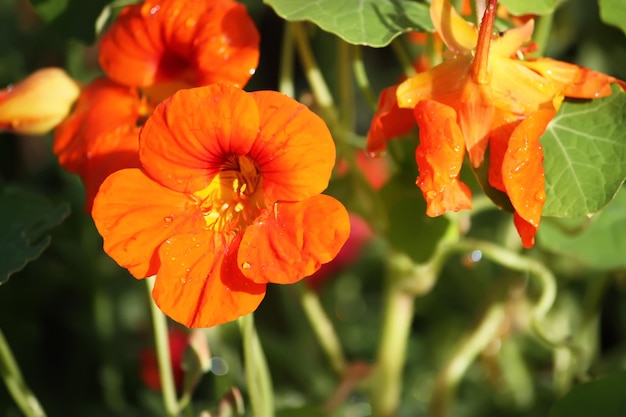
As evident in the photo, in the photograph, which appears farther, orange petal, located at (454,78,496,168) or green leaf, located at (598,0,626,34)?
green leaf, located at (598,0,626,34)

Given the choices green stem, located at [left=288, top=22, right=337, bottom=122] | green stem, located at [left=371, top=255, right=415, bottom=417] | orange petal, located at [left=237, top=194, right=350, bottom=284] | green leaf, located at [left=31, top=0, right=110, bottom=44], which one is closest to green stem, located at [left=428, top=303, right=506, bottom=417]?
green stem, located at [left=371, top=255, right=415, bottom=417]

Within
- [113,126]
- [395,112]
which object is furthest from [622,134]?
[113,126]

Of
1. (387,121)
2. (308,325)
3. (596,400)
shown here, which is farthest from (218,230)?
(308,325)

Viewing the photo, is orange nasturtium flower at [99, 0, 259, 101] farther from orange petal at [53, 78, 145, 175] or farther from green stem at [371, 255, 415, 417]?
green stem at [371, 255, 415, 417]

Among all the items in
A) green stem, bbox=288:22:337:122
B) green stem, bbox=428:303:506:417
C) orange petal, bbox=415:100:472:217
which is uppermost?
orange petal, bbox=415:100:472:217

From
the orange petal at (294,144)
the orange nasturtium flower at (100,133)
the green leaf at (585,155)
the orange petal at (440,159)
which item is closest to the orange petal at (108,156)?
the orange nasturtium flower at (100,133)

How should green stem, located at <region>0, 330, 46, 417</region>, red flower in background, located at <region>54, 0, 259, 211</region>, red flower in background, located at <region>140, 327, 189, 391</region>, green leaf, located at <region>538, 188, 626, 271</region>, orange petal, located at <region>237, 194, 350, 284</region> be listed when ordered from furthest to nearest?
red flower in background, located at <region>140, 327, 189, 391</region>, green leaf, located at <region>538, 188, 626, 271</region>, green stem, located at <region>0, 330, 46, 417</region>, red flower in background, located at <region>54, 0, 259, 211</region>, orange petal, located at <region>237, 194, 350, 284</region>
